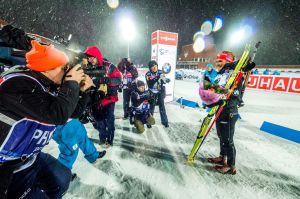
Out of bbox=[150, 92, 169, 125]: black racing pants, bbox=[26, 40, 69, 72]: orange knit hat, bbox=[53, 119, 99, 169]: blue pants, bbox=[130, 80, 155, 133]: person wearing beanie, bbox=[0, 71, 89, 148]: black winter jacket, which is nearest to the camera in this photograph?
bbox=[0, 71, 89, 148]: black winter jacket

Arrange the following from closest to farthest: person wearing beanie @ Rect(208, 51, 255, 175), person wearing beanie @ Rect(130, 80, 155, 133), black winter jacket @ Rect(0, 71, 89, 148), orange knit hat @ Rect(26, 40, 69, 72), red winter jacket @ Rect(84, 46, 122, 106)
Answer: black winter jacket @ Rect(0, 71, 89, 148), orange knit hat @ Rect(26, 40, 69, 72), person wearing beanie @ Rect(208, 51, 255, 175), red winter jacket @ Rect(84, 46, 122, 106), person wearing beanie @ Rect(130, 80, 155, 133)

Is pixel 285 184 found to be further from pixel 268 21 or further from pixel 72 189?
pixel 268 21

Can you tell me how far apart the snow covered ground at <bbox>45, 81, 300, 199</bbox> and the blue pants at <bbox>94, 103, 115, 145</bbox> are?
0.30 m

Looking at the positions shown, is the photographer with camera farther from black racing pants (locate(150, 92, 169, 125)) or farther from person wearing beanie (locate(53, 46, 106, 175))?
black racing pants (locate(150, 92, 169, 125))

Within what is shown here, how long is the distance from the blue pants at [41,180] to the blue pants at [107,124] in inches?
74.1

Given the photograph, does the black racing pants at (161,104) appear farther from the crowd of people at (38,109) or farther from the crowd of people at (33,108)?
the crowd of people at (33,108)

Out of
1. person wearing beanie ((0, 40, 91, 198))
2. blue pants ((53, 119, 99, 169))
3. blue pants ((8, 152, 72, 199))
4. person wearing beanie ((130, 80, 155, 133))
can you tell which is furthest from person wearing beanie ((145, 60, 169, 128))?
person wearing beanie ((0, 40, 91, 198))

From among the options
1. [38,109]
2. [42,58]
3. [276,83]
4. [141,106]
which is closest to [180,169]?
[141,106]

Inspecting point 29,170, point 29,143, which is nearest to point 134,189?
point 29,170

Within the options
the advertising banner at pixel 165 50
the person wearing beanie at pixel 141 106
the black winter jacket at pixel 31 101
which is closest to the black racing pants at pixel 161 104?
the person wearing beanie at pixel 141 106

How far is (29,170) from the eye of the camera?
153cm

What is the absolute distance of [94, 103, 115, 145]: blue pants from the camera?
3884 millimetres

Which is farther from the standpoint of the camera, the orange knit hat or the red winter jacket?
the red winter jacket

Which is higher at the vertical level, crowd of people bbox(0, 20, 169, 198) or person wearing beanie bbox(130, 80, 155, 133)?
crowd of people bbox(0, 20, 169, 198)
